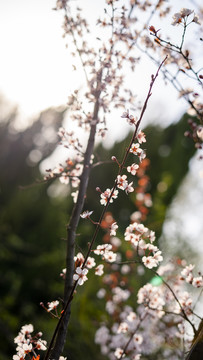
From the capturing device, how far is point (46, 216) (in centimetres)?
1517

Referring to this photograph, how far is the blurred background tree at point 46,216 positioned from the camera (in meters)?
6.43

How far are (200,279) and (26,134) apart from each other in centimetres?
2216

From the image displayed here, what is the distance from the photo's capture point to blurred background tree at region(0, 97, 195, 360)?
643cm

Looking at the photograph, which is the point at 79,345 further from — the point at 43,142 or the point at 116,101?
the point at 43,142

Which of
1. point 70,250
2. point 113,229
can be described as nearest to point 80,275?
point 113,229

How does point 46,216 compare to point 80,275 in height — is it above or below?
above

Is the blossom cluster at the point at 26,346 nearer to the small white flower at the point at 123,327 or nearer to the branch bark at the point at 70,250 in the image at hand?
the branch bark at the point at 70,250

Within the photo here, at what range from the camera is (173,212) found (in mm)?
13102

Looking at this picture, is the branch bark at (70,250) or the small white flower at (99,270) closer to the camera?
the branch bark at (70,250)

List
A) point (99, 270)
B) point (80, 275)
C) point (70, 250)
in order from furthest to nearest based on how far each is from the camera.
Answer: point (70, 250)
point (99, 270)
point (80, 275)

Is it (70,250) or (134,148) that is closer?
(134,148)

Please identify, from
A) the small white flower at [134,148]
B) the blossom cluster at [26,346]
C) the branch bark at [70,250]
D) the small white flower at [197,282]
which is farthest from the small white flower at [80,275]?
the small white flower at [197,282]

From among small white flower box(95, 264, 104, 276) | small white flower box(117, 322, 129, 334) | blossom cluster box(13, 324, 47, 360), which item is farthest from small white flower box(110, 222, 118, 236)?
small white flower box(117, 322, 129, 334)

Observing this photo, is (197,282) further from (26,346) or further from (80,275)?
(26,346)
